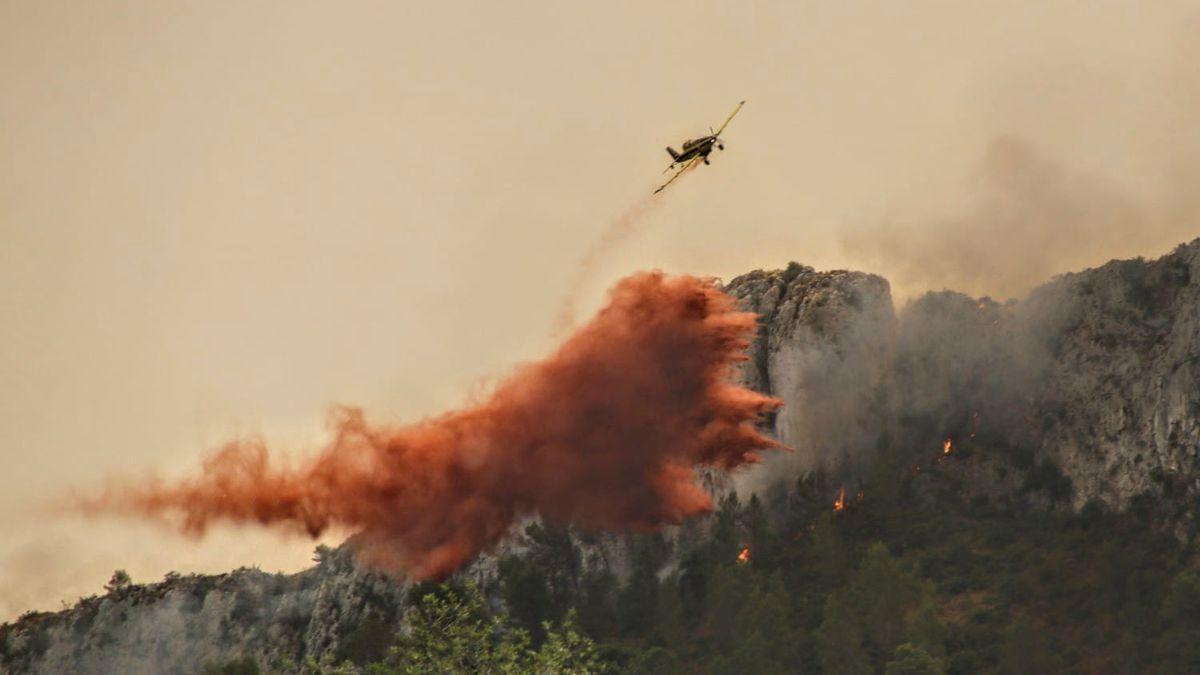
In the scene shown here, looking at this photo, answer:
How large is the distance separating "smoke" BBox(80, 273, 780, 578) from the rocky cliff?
27.5ft

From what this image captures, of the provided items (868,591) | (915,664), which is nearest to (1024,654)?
(915,664)

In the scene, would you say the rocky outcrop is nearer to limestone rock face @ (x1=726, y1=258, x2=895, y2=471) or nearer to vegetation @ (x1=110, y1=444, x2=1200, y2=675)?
limestone rock face @ (x1=726, y1=258, x2=895, y2=471)

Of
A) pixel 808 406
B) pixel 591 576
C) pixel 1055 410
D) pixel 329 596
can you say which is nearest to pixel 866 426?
pixel 808 406

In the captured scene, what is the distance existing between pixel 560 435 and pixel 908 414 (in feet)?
118

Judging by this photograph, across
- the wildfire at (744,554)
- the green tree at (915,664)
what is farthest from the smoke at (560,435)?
the green tree at (915,664)

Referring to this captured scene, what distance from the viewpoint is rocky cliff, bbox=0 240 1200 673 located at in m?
136

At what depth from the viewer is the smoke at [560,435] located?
132 metres

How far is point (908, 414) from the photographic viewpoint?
150750 millimetres

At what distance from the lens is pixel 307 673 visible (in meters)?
135

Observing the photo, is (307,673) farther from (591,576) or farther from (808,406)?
(808,406)

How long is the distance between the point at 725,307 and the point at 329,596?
43.0m

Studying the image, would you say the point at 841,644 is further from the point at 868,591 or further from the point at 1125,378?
the point at 1125,378

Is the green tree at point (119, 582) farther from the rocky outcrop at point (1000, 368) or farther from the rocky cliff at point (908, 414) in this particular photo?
the rocky outcrop at point (1000, 368)

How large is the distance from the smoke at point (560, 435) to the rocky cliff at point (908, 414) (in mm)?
8397
